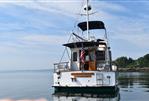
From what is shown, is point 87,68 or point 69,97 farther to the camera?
point 87,68

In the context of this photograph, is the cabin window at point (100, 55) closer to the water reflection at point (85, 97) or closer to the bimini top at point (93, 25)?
the bimini top at point (93, 25)

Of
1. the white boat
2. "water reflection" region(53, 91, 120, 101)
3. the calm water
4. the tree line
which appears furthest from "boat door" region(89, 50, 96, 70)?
the tree line

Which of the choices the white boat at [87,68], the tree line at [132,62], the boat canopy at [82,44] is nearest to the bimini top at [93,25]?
the white boat at [87,68]

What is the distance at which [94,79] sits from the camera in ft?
78.9

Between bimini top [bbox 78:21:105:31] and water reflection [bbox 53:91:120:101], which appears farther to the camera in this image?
bimini top [bbox 78:21:105:31]

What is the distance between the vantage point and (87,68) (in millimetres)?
27031

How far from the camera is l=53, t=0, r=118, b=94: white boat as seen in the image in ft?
78.7

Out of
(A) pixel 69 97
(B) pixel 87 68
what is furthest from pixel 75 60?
(A) pixel 69 97

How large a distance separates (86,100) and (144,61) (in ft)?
377

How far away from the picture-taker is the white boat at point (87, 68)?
78.7ft

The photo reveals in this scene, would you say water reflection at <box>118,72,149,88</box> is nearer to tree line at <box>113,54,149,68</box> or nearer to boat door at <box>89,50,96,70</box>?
boat door at <box>89,50,96,70</box>

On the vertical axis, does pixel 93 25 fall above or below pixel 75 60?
above

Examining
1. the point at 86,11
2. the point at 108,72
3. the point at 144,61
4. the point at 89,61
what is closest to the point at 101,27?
the point at 86,11

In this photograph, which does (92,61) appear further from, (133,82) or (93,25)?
(133,82)
